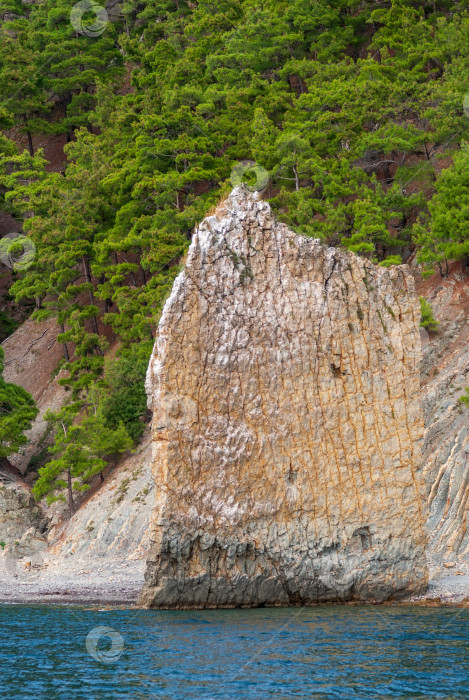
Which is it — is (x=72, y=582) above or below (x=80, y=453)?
below

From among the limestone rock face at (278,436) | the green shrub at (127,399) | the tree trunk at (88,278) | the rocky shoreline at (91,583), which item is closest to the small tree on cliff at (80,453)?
the green shrub at (127,399)

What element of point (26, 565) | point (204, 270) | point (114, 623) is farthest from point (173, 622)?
point (26, 565)

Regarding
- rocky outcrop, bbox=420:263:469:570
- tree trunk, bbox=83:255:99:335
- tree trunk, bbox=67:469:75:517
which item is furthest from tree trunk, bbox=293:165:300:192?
tree trunk, bbox=67:469:75:517

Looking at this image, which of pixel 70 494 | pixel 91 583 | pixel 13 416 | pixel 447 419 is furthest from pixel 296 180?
pixel 91 583

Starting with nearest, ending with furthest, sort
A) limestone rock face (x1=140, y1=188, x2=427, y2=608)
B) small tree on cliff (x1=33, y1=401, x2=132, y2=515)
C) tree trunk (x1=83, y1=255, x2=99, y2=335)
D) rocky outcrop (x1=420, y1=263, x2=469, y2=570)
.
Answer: limestone rock face (x1=140, y1=188, x2=427, y2=608), rocky outcrop (x1=420, y1=263, x2=469, y2=570), small tree on cliff (x1=33, y1=401, x2=132, y2=515), tree trunk (x1=83, y1=255, x2=99, y2=335)

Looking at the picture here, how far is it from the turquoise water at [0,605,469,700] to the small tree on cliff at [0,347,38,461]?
19.8 meters

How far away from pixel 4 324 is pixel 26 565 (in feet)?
92.4

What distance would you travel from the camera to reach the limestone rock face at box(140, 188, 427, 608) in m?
27.8

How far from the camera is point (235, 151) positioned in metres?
52.1

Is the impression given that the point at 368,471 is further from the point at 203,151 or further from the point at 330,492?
the point at 203,151

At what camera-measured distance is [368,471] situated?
28.5m

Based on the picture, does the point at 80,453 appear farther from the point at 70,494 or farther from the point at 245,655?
the point at 245,655

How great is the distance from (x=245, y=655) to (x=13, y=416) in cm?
2918

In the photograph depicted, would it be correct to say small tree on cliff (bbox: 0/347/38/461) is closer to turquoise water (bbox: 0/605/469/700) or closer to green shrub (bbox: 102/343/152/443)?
green shrub (bbox: 102/343/152/443)
